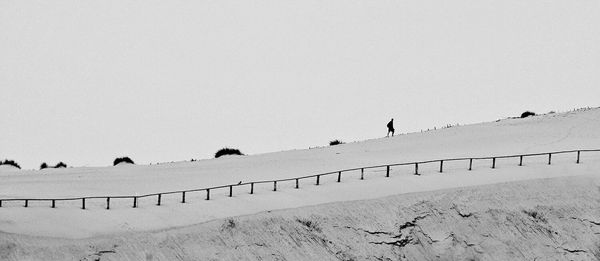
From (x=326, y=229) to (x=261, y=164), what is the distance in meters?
15.6

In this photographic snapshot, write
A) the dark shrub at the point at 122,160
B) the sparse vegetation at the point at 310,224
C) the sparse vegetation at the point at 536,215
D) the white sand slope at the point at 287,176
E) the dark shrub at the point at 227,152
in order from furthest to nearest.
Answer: the dark shrub at the point at 227,152 → the dark shrub at the point at 122,160 → the sparse vegetation at the point at 536,215 → the sparse vegetation at the point at 310,224 → the white sand slope at the point at 287,176

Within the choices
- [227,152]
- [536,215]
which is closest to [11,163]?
[227,152]

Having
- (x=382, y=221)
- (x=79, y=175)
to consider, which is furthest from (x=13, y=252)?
(x=79, y=175)

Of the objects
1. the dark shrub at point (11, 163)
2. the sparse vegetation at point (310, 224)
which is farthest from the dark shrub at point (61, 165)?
the sparse vegetation at point (310, 224)

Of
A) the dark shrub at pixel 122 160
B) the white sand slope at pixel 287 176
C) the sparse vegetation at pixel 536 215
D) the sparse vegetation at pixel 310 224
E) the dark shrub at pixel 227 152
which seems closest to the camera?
the white sand slope at pixel 287 176

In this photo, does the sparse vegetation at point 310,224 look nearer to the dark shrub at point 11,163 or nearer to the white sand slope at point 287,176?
the white sand slope at point 287,176

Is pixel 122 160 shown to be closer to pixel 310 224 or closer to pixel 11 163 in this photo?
pixel 11 163

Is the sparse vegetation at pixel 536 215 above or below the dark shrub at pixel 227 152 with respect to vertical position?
below

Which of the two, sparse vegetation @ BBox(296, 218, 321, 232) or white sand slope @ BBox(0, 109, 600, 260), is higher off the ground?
white sand slope @ BBox(0, 109, 600, 260)

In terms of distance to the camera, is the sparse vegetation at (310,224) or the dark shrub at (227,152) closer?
the sparse vegetation at (310,224)

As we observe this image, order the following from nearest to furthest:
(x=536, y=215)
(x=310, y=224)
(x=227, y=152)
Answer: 1. (x=310, y=224)
2. (x=536, y=215)
3. (x=227, y=152)

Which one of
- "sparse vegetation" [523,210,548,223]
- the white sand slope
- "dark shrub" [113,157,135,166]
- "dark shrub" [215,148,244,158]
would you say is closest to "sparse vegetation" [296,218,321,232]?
the white sand slope

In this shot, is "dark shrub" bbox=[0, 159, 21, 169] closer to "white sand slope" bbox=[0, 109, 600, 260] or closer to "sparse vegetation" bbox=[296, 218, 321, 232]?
"white sand slope" bbox=[0, 109, 600, 260]

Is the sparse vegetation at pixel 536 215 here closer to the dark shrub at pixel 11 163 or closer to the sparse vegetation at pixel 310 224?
the sparse vegetation at pixel 310 224
